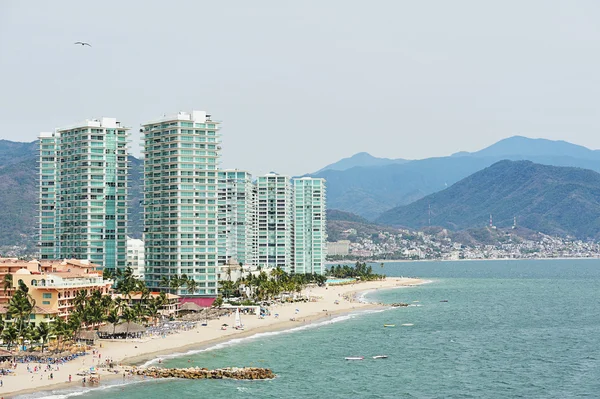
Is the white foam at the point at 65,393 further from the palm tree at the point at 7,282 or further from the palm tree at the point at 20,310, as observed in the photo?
the palm tree at the point at 7,282

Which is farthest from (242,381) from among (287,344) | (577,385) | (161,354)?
(577,385)

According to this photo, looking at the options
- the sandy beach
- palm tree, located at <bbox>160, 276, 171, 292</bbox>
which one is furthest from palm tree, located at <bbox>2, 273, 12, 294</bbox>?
palm tree, located at <bbox>160, 276, 171, 292</bbox>

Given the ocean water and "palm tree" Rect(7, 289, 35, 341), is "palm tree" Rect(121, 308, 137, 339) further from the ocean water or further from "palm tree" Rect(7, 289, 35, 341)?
"palm tree" Rect(7, 289, 35, 341)

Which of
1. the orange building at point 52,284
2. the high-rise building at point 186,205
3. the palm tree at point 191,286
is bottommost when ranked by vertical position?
the palm tree at point 191,286

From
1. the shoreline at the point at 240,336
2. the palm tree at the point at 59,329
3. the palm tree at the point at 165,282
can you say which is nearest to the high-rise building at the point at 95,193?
the palm tree at the point at 165,282

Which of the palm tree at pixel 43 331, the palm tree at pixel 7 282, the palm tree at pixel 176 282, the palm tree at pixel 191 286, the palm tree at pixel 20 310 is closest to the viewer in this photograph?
the palm tree at pixel 43 331

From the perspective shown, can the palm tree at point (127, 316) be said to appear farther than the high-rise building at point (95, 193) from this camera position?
No

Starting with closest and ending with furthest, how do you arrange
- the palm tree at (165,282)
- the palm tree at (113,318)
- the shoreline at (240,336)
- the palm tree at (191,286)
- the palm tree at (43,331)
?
the palm tree at (43,331) < the shoreline at (240,336) < the palm tree at (113,318) < the palm tree at (165,282) < the palm tree at (191,286)

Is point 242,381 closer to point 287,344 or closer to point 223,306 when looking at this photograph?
point 287,344
